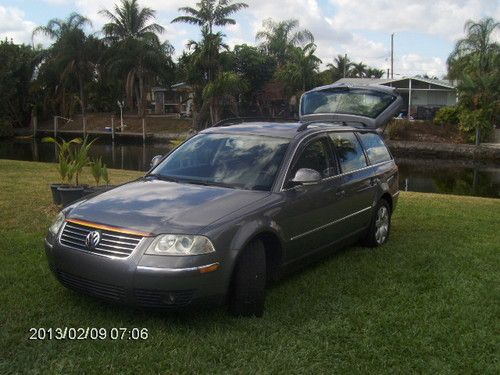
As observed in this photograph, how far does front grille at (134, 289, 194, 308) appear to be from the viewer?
151 inches

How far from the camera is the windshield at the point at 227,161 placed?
4930 mm

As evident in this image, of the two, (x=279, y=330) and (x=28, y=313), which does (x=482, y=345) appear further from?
(x=28, y=313)

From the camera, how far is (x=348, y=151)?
20.3 feet

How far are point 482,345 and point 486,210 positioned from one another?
682cm

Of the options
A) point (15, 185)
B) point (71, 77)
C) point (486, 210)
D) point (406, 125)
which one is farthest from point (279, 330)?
point (71, 77)

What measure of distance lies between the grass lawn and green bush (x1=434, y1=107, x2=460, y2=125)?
31282mm

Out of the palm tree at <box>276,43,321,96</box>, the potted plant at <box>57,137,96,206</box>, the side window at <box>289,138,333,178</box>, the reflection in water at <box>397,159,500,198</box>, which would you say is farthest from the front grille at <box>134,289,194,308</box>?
the palm tree at <box>276,43,321,96</box>

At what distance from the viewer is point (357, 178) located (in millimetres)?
6074

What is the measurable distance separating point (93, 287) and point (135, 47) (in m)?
41.2

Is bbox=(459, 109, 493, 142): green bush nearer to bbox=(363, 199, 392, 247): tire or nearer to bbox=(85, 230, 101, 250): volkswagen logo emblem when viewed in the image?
bbox=(363, 199, 392, 247): tire

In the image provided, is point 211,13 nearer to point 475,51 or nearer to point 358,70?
point 475,51

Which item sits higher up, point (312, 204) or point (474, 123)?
point (474, 123)

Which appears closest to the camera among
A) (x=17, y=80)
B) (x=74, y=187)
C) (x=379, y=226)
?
(x=379, y=226)

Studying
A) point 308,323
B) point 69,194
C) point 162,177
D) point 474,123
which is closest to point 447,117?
point 474,123
